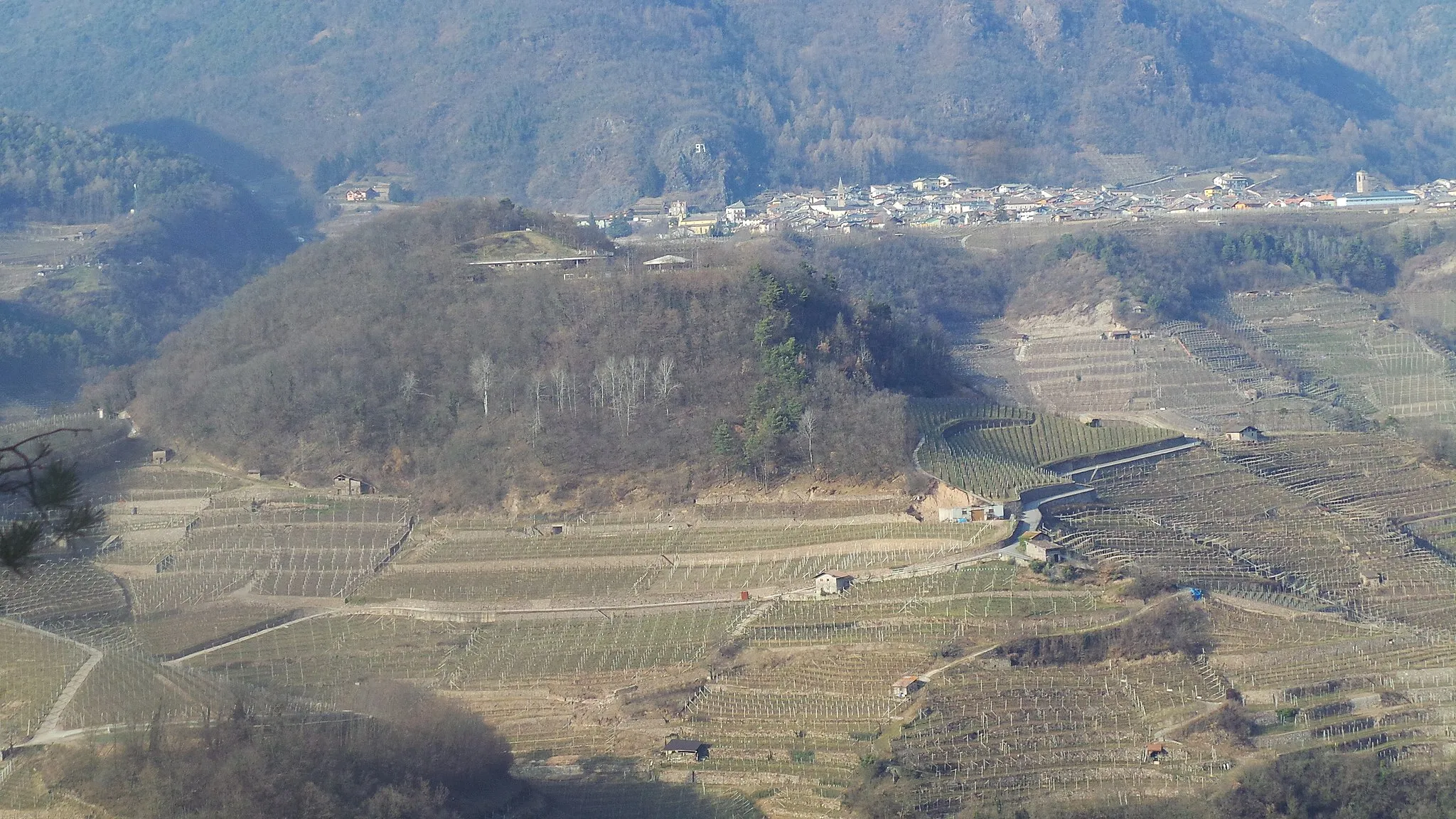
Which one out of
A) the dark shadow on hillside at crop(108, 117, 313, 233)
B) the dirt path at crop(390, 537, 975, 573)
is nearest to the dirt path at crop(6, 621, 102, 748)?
the dirt path at crop(390, 537, 975, 573)

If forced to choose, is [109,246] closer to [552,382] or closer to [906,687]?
[552,382]

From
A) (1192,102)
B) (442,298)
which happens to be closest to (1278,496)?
(442,298)

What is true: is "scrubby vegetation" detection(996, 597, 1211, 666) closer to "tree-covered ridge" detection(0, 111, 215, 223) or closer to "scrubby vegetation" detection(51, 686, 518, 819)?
"scrubby vegetation" detection(51, 686, 518, 819)

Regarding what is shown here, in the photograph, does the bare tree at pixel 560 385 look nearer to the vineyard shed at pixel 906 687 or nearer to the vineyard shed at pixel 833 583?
the vineyard shed at pixel 833 583

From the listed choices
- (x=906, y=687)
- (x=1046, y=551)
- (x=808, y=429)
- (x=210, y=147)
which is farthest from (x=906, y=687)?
(x=210, y=147)

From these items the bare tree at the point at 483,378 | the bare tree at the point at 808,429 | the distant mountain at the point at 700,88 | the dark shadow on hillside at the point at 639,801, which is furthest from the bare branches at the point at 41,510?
the distant mountain at the point at 700,88
